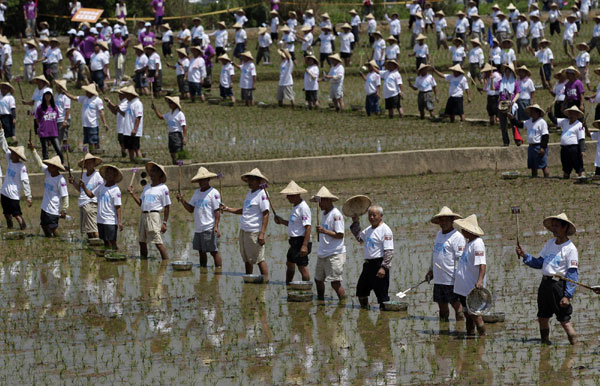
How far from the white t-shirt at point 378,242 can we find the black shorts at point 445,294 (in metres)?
0.85

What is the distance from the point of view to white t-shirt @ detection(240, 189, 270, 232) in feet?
51.5

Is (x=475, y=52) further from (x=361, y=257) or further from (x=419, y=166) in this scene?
(x=361, y=257)

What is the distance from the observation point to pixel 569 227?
12109mm

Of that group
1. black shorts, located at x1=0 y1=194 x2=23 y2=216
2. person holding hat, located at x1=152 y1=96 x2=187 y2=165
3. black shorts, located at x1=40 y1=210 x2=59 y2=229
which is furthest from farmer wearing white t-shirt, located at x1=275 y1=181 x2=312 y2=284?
person holding hat, located at x1=152 y1=96 x2=187 y2=165

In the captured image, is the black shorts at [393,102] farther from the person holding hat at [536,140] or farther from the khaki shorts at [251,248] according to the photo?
the khaki shorts at [251,248]

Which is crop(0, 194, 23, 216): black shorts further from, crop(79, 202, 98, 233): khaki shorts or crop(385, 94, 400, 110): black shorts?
crop(385, 94, 400, 110): black shorts

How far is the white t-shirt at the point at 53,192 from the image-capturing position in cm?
1848

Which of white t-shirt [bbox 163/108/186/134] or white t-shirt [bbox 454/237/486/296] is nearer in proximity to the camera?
white t-shirt [bbox 454/237/486/296]

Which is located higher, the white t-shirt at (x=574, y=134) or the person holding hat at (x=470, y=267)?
the white t-shirt at (x=574, y=134)

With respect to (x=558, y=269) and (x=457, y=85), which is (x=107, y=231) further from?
(x=457, y=85)

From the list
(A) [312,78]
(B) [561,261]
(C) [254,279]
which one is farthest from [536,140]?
(B) [561,261]

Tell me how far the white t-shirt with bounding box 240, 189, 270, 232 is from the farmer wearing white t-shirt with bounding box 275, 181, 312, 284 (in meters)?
0.41

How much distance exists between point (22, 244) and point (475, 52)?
1617 centimetres

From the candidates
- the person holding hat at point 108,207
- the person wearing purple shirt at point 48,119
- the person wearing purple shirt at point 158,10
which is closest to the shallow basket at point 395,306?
the person holding hat at point 108,207
